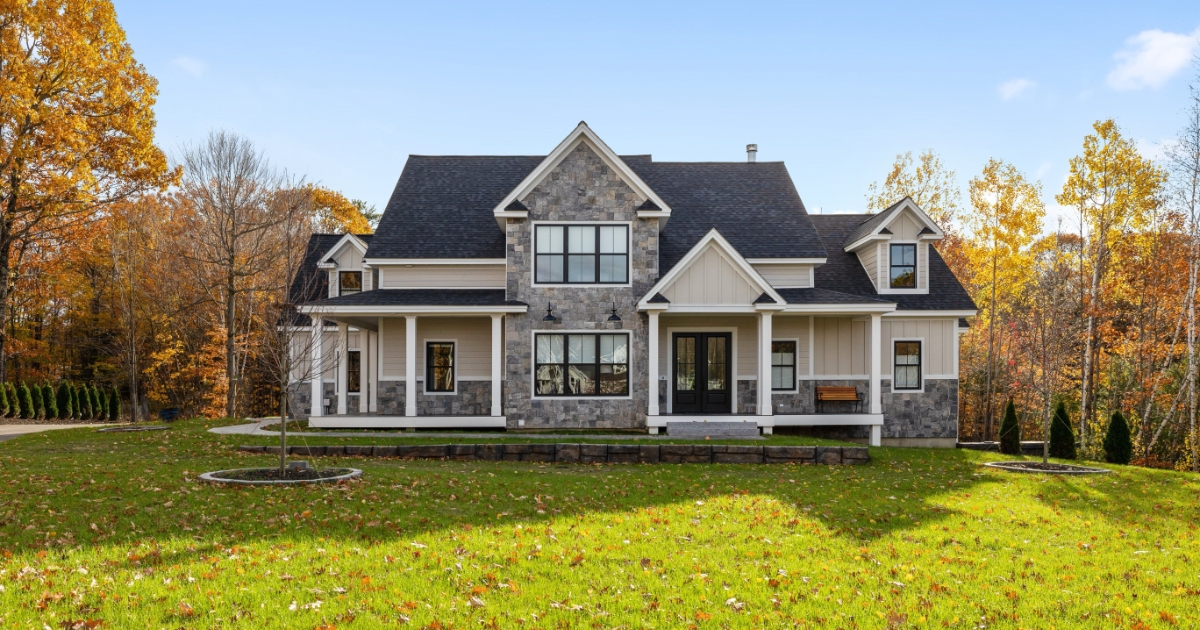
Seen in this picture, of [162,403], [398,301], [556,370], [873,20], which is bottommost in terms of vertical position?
[162,403]

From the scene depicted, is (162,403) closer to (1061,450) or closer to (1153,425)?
(1061,450)

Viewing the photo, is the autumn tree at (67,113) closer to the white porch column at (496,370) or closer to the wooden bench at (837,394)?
the white porch column at (496,370)

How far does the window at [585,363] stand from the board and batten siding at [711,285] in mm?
1828

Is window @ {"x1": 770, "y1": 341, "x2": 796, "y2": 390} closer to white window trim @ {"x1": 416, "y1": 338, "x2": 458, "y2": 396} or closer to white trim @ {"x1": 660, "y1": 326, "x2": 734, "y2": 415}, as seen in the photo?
white trim @ {"x1": 660, "y1": 326, "x2": 734, "y2": 415}

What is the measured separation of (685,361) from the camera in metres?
20.9

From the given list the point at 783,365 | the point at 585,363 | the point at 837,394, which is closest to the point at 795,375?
the point at 783,365

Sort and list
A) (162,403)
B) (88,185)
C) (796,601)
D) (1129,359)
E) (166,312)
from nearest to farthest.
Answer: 1. (796,601)
2. (88,185)
3. (1129,359)
4. (166,312)
5. (162,403)

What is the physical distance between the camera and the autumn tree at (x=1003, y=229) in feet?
94.3

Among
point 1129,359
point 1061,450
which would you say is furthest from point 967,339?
point 1061,450

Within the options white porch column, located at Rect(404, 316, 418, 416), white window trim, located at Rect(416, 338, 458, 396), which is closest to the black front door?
white window trim, located at Rect(416, 338, 458, 396)

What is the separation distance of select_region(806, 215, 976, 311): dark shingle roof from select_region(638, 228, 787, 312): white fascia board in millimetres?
3524

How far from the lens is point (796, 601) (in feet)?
20.3

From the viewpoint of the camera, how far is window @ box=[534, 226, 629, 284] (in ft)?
65.3

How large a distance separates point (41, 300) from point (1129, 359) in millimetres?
44280
